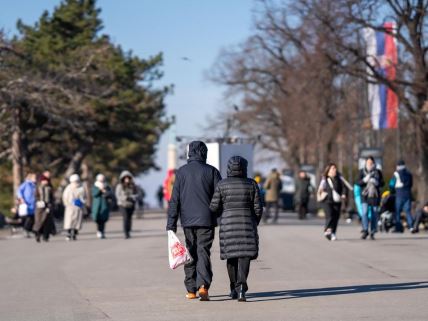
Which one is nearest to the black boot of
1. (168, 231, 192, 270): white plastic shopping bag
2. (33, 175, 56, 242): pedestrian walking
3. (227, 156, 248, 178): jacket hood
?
(168, 231, 192, 270): white plastic shopping bag

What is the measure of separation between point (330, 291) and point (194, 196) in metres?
2.17

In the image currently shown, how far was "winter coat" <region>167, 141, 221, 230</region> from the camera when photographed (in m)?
14.0

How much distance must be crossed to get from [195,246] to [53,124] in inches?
1641

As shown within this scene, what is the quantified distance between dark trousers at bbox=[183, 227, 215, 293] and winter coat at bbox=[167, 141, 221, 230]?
4.7 inches

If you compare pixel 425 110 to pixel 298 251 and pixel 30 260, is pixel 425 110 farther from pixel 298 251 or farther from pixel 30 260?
pixel 30 260

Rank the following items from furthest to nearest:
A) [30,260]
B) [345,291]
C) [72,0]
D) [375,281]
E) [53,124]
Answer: [72,0] < [53,124] < [30,260] < [375,281] < [345,291]

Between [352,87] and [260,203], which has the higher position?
[352,87]

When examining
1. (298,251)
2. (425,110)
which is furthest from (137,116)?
(298,251)

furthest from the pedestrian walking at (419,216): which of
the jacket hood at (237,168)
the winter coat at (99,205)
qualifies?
the jacket hood at (237,168)

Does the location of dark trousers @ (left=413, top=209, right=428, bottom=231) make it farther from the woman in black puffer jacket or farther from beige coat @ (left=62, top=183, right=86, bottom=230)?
the woman in black puffer jacket

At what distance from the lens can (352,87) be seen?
2296 inches

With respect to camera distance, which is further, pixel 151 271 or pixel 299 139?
pixel 299 139

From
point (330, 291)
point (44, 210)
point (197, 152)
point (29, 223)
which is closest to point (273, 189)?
point (29, 223)

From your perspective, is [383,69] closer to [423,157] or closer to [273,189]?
[423,157]
